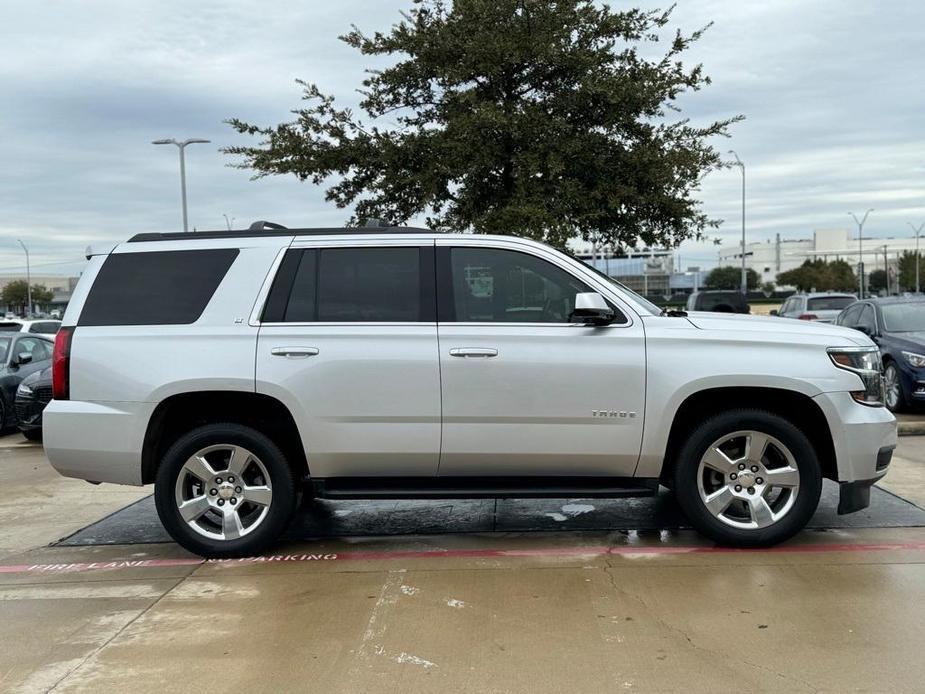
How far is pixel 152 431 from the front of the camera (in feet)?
17.4

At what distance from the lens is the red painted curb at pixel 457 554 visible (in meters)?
5.27

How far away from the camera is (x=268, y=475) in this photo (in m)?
5.28

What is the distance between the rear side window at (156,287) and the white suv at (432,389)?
0.01 metres

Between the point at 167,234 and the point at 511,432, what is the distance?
2.63m

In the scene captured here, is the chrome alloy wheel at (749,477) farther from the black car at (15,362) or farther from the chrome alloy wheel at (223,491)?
the black car at (15,362)

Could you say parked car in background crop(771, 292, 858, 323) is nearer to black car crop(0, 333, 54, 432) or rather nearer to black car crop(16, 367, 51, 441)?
black car crop(0, 333, 54, 432)

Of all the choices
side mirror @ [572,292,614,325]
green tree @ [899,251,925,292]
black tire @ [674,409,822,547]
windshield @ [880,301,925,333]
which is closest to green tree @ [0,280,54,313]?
green tree @ [899,251,925,292]

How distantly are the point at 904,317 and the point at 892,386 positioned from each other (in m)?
1.28

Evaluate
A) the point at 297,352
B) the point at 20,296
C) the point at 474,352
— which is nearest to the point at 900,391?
the point at 474,352

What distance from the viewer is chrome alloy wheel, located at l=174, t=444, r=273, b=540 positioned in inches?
208

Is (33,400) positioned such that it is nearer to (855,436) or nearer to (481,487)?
(481,487)

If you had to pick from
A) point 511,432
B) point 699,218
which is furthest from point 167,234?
point 699,218

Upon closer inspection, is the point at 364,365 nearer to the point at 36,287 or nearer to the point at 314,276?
the point at 314,276

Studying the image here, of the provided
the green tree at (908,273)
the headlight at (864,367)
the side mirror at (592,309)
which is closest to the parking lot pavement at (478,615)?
the headlight at (864,367)
